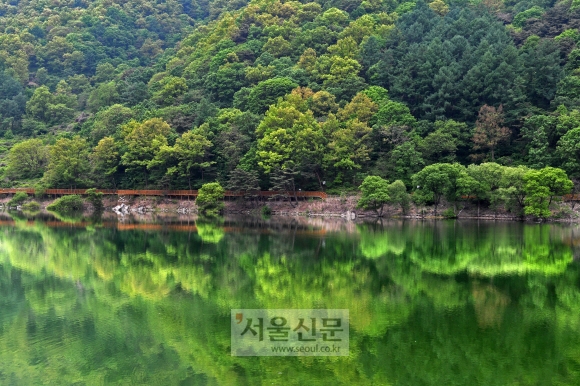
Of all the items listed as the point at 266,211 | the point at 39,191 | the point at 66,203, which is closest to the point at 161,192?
the point at 66,203

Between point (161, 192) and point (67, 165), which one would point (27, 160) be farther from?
point (161, 192)

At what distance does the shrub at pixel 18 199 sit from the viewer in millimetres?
62281

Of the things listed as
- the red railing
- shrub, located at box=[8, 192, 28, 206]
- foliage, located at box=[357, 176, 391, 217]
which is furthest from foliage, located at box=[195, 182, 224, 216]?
shrub, located at box=[8, 192, 28, 206]

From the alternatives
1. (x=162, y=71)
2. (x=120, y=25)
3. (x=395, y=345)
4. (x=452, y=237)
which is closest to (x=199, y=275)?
(x=395, y=345)

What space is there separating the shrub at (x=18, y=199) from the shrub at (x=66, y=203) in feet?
12.5

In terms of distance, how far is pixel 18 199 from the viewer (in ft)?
205

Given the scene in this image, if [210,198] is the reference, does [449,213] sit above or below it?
below

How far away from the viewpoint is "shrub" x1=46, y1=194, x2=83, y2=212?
60.7 metres

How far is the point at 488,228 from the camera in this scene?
37.4 m

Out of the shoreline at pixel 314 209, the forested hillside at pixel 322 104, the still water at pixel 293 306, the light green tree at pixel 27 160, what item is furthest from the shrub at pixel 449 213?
the light green tree at pixel 27 160

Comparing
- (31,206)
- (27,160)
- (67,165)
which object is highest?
(27,160)

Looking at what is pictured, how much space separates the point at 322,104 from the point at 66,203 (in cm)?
3100

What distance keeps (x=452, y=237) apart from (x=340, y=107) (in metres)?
35.3

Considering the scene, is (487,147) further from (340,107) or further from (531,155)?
(340,107)
